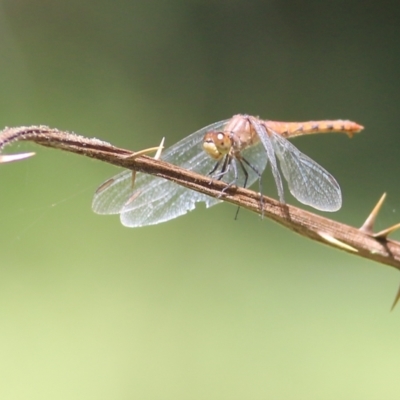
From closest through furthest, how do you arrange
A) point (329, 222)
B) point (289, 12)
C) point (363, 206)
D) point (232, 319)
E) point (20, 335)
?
point (329, 222)
point (20, 335)
point (232, 319)
point (363, 206)
point (289, 12)

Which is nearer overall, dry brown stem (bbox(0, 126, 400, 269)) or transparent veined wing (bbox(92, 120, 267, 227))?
dry brown stem (bbox(0, 126, 400, 269))

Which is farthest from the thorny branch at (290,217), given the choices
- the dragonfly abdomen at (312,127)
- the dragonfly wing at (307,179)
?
the dragonfly abdomen at (312,127)

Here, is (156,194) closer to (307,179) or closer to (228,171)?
(228,171)

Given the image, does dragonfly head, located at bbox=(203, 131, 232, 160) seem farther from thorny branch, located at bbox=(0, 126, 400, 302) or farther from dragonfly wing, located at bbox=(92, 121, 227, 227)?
thorny branch, located at bbox=(0, 126, 400, 302)

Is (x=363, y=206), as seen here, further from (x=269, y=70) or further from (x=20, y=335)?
(x=20, y=335)

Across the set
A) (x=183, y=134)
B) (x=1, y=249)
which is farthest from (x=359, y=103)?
(x=1, y=249)

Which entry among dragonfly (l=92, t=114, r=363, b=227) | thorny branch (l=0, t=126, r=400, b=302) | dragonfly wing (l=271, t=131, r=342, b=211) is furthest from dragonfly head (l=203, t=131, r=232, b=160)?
thorny branch (l=0, t=126, r=400, b=302)
